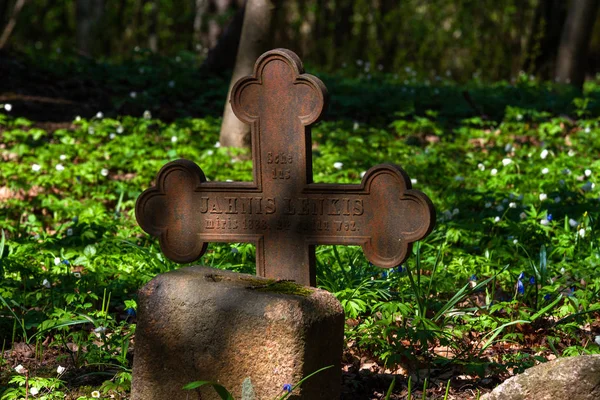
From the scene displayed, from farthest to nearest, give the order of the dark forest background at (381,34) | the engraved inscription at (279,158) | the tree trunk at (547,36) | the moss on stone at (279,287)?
the dark forest background at (381,34), the tree trunk at (547,36), the engraved inscription at (279,158), the moss on stone at (279,287)

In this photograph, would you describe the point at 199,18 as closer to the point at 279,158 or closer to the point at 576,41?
the point at 576,41

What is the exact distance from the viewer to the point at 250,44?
7.47 metres

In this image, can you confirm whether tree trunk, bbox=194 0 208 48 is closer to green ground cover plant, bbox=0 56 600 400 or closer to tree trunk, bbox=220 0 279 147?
green ground cover plant, bbox=0 56 600 400

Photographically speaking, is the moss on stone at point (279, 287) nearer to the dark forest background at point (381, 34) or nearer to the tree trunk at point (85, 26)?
the dark forest background at point (381, 34)

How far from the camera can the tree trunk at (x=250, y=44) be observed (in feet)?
24.2

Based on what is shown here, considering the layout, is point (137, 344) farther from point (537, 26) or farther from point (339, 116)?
point (537, 26)

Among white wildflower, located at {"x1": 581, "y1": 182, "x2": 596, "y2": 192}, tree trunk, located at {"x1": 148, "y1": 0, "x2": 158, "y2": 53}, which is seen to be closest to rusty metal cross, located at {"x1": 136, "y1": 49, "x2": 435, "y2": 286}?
white wildflower, located at {"x1": 581, "y1": 182, "x2": 596, "y2": 192}

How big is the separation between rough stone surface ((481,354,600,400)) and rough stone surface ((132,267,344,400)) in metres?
0.68

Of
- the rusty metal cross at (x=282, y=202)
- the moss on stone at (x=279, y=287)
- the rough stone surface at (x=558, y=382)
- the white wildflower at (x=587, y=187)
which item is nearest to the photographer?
the rough stone surface at (x=558, y=382)

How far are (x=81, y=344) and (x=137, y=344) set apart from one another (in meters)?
0.69

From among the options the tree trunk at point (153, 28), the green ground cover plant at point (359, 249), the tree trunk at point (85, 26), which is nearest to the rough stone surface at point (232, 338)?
the green ground cover plant at point (359, 249)

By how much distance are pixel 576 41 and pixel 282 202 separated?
8624 millimetres

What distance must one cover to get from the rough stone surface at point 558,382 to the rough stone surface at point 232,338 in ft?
2.24

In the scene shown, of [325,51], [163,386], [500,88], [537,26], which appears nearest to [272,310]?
[163,386]
